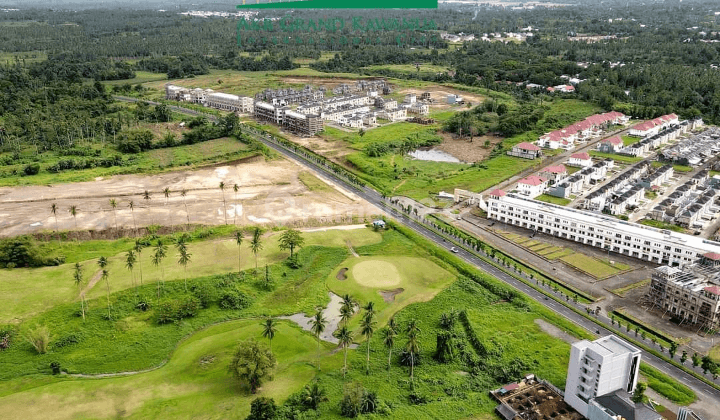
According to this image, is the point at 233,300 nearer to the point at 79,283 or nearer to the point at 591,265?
the point at 79,283

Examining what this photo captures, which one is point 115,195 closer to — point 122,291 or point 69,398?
point 122,291

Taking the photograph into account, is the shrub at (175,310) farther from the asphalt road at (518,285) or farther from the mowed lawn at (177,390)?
the asphalt road at (518,285)

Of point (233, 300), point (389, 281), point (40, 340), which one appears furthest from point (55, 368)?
point (389, 281)

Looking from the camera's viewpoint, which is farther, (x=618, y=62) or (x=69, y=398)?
(x=618, y=62)

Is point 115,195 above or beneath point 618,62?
beneath

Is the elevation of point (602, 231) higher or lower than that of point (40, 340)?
higher

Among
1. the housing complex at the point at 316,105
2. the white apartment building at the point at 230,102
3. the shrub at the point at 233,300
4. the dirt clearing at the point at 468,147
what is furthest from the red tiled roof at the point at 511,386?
the white apartment building at the point at 230,102

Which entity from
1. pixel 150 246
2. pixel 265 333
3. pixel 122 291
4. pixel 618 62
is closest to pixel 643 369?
pixel 265 333
